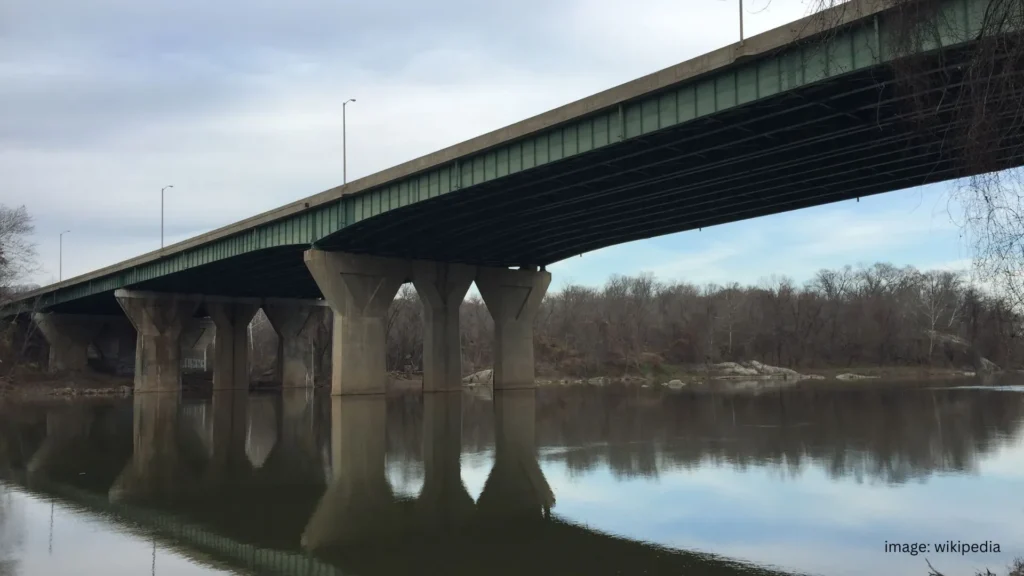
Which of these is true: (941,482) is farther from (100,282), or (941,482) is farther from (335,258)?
(100,282)

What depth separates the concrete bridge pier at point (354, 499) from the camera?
1224 centimetres

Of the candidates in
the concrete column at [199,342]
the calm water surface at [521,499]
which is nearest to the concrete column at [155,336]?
the concrete column at [199,342]

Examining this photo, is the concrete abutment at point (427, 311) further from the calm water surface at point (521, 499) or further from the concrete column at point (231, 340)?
the concrete column at point (231, 340)

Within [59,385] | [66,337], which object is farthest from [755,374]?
[66,337]

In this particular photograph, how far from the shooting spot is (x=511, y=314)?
60.8 meters

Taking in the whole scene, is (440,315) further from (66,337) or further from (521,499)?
(66,337)

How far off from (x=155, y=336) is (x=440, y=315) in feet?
116

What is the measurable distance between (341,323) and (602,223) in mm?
17672

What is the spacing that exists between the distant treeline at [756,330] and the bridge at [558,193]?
37.2 meters

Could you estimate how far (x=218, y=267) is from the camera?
205 ft

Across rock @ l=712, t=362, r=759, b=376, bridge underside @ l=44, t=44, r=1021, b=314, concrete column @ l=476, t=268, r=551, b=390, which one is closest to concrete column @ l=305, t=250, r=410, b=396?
bridge underside @ l=44, t=44, r=1021, b=314

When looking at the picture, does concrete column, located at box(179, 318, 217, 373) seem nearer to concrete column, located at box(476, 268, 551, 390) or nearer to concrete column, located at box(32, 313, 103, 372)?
concrete column, located at box(32, 313, 103, 372)

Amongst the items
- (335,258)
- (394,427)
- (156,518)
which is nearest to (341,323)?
(335,258)

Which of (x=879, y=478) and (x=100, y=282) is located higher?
(x=100, y=282)
